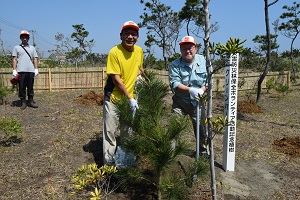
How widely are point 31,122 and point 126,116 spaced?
11.4 feet

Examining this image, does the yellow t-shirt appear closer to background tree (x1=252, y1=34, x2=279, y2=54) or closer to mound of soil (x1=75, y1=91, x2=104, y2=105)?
mound of soil (x1=75, y1=91, x2=104, y2=105)

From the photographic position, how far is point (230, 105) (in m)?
3.14

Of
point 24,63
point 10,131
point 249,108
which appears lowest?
point 10,131

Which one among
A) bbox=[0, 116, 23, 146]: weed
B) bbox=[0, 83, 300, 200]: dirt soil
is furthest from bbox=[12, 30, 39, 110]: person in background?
bbox=[0, 116, 23, 146]: weed

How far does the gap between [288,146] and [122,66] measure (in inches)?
114

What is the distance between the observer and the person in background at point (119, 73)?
103 inches

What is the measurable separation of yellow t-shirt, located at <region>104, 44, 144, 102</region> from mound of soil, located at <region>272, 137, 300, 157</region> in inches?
102

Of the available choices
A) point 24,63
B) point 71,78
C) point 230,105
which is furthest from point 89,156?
point 71,78

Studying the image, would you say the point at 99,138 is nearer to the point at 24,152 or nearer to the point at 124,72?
the point at 24,152

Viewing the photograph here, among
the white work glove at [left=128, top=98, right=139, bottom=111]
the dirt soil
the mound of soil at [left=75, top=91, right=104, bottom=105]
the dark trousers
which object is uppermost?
the dark trousers

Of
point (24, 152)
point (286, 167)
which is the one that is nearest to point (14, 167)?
point (24, 152)

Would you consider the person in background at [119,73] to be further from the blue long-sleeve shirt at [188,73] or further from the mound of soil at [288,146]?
the mound of soil at [288,146]

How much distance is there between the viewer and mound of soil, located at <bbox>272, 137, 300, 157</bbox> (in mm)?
3918

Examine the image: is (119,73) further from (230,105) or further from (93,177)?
(230,105)
